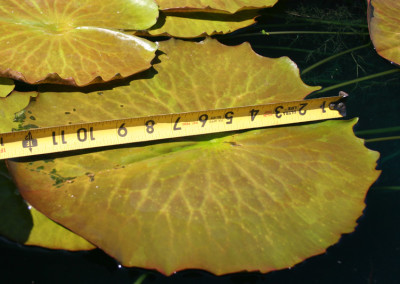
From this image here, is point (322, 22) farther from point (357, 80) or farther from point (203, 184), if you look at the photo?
point (203, 184)

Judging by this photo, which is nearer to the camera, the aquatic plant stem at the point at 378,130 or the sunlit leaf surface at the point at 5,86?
the sunlit leaf surface at the point at 5,86

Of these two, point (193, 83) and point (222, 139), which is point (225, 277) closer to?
point (222, 139)

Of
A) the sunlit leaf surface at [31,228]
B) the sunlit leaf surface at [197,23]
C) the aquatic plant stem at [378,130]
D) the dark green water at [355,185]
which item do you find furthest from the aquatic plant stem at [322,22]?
the sunlit leaf surface at [31,228]

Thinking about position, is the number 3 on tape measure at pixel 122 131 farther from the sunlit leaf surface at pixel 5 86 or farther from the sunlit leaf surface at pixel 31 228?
the sunlit leaf surface at pixel 5 86

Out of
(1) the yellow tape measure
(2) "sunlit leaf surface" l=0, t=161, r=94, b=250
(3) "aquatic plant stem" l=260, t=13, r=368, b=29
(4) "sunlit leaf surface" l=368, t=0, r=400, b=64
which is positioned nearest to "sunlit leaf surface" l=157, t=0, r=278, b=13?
(3) "aquatic plant stem" l=260, t=13, r=368, b=29

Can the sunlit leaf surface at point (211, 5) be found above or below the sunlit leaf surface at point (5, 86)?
above

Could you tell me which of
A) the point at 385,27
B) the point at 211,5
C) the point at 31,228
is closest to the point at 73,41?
the point at 211,5

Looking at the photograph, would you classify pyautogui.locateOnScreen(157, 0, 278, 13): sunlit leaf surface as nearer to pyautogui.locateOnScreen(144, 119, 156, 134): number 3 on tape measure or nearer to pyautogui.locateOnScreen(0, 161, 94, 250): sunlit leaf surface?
pyautogui.locateOnScreen(144, 119, 156, 134): number 3 on tape measure
